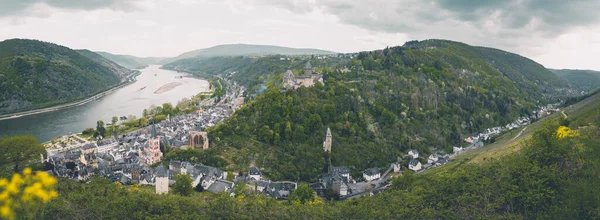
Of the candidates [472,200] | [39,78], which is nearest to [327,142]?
[472,200]

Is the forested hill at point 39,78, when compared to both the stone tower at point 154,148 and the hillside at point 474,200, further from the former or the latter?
the hillside at point 474,200

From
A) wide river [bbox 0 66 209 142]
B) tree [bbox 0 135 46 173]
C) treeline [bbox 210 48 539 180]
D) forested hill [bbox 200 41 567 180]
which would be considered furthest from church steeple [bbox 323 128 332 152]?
wide river [bbox 0 66 209 142]

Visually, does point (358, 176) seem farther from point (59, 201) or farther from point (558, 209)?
point (59, 201)

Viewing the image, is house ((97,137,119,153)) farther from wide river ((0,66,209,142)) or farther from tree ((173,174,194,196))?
tree ((173,174,194,196))

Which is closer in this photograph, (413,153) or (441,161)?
(441,161)

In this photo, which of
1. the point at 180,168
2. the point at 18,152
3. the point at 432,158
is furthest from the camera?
the point at 432,158

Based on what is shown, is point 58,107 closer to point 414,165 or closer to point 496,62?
point 414,165

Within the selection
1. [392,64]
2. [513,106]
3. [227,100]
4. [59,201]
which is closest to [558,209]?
[59,201]
